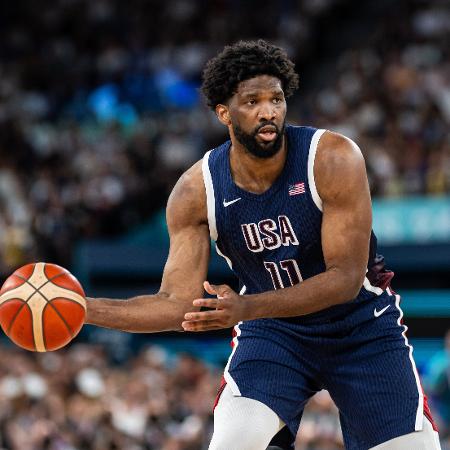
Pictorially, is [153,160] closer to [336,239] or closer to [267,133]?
[267,133]

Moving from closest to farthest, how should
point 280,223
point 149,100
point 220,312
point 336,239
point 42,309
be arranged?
point 220,312, point 42,309, point 336,239, point 280,223, point 149,100

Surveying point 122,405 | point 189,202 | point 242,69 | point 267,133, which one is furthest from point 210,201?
point 122,405

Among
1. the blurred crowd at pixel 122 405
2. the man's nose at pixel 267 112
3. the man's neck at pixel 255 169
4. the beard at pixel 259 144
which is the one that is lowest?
the blurred crowd at pixel 122 405

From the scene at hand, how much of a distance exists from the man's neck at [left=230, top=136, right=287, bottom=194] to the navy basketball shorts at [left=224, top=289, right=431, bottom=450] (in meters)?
0.76

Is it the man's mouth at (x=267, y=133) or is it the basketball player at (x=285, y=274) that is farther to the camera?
the man's mouth at (x=267, y=133)

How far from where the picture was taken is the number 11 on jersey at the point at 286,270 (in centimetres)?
614

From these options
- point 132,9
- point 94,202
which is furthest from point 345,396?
point 132,9

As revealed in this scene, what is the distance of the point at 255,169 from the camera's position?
6195 millimetres

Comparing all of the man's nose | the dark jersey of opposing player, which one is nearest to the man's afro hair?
the man's nose

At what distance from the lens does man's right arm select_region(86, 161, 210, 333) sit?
613cm

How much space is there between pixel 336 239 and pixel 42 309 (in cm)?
157

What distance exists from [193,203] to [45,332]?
1129 millimetres

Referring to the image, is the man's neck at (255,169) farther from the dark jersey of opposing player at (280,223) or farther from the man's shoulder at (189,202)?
the man's shoulder at (189,202)

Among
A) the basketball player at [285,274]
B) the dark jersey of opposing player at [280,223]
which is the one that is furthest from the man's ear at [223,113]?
the dark jersey of opposing player at [280,223]
